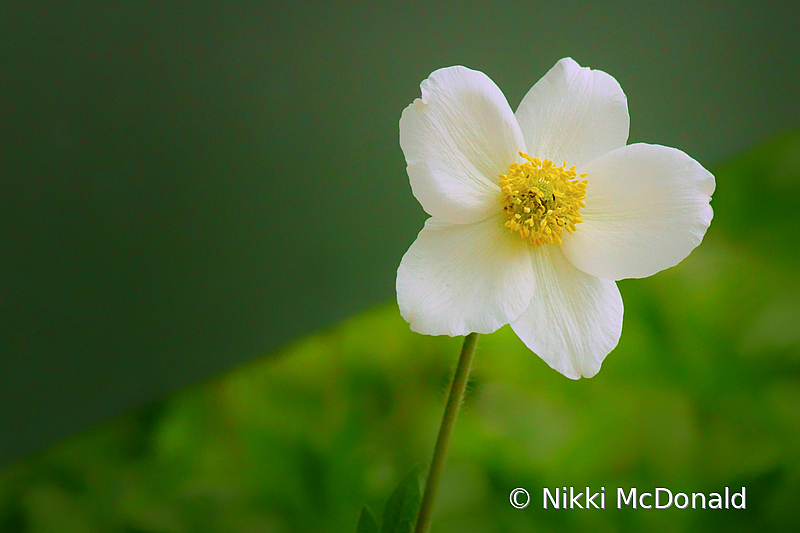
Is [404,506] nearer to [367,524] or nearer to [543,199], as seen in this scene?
[367,524]

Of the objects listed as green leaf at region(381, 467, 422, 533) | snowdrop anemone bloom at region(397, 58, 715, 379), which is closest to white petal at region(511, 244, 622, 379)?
snowdrop anemone bloom at region(397, 58, 715, 379)

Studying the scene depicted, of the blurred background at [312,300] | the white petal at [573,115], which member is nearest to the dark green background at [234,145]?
the blurred background at [312,300]

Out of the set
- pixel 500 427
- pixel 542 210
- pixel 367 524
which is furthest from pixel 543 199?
pixel 500 427

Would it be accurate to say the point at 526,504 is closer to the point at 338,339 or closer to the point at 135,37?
the point at 338,339

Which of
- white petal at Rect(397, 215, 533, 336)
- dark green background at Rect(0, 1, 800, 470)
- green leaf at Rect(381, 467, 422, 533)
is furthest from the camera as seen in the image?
dark green background at Rect(0, 1, 800, 470)

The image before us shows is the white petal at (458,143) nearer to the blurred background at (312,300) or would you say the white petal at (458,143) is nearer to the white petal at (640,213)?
the white petal at (640,213)

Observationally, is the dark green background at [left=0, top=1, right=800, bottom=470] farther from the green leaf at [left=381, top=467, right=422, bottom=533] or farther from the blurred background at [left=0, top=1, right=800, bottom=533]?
the green leaf at [left=381, top=467, right=422, bottom=533]
